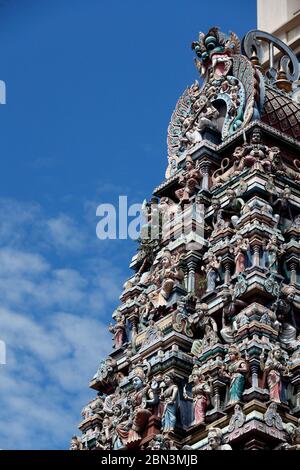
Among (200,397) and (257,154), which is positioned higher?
(257,154)

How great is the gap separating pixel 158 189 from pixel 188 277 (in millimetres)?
3352

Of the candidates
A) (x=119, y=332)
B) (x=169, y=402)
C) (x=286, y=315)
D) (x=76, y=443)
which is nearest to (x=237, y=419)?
(x=169, y=402)

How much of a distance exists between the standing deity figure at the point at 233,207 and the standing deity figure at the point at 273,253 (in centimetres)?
115

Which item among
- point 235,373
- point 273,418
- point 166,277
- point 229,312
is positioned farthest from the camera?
point 166,277

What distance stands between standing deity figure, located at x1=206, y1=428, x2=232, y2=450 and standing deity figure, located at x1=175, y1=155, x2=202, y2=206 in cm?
665

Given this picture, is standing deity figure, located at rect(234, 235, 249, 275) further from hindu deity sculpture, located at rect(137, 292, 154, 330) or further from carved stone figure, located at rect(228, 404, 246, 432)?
carved stone figure, located at rect(228, 404, 246, 432)

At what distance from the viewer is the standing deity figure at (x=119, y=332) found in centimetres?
3056

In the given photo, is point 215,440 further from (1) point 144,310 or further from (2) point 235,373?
(1) point 144,310

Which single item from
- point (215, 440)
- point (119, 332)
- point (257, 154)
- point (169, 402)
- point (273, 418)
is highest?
point (257, 154)

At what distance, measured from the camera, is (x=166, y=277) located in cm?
2941

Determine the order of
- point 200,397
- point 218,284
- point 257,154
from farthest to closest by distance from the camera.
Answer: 1. point 257,154
2. point 218,284
3. point 200,397

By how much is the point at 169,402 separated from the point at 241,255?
3.24m

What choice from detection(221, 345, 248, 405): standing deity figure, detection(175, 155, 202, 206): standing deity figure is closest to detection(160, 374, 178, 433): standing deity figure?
detection(221, 345, 248, 405): standing deity figure
